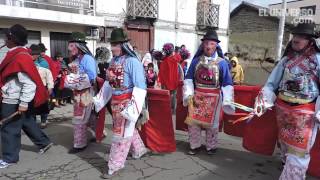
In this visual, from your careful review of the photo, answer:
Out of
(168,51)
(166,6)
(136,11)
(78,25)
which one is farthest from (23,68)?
(166,6)

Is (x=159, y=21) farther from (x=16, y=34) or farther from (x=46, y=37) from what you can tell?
(x=16, y=34)

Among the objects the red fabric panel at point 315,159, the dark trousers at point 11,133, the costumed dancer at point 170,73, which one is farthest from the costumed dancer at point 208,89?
the costumed dancer at point 170,73

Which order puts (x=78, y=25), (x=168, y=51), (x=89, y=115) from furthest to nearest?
(x=78, y=25) → (x=168, y=51) → (x=89, y=115)

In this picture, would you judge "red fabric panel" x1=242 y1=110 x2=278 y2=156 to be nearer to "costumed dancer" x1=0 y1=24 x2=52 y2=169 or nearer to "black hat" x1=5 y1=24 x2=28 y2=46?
"costumed dancer" x1=0 y1=24 x2=52 y2=169

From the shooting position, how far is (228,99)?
5.02 m

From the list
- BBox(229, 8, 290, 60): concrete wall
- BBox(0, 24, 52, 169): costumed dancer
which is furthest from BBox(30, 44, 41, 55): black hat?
BBox(229, 8, 290, 60): concrete wall

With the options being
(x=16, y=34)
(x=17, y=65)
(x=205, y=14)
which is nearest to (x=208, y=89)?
(x=17, y=65)

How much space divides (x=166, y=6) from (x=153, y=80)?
11.8 m

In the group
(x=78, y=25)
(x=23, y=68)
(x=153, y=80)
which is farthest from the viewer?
(x=78, y=25)

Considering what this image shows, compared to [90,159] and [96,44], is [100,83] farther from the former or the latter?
[96,44]

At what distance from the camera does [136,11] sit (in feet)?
55.7

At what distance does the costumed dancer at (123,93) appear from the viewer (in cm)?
447

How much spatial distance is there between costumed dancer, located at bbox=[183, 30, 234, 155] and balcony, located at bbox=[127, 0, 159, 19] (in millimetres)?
11942

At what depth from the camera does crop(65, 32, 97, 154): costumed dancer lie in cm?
538
